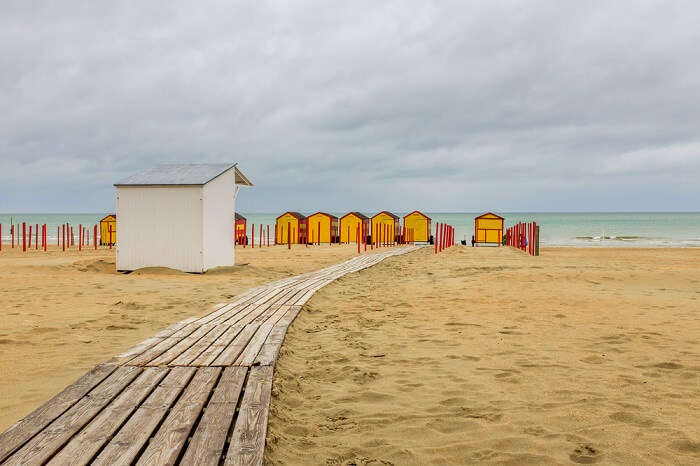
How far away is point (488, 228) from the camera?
128 feet

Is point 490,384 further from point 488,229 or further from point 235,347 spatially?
point 488,229

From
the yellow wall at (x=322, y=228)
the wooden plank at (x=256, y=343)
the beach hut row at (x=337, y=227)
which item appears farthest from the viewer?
the yellow wall at (x=322, y=228)

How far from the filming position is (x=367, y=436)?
3.51 meters

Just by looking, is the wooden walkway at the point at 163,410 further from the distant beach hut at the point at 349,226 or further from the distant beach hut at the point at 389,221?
the distant beach hut at the point at 349,226

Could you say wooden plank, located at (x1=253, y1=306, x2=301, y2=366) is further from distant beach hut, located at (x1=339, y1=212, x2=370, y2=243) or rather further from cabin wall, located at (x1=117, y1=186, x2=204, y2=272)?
distant beach hut, located at (x1=339, y1=212, x2=370, y2=243)

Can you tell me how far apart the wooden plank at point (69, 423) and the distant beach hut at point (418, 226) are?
3861 centimetres

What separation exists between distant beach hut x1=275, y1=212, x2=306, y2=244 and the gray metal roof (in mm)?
24568

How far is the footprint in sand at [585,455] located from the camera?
121 inches

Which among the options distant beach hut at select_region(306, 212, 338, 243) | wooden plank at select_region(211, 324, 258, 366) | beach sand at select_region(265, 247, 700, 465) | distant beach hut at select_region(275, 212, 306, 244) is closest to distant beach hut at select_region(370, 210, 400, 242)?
distant beach hut at select_region(306, 212, 338, 243)

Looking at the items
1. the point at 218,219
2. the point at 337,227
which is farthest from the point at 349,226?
the point at 218,219

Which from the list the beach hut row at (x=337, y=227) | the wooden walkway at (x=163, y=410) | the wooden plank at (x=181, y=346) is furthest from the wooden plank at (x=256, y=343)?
the beach hut row at (x=337, y=227)

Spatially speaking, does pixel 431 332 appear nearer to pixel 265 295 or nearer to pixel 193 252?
pixel 265 295

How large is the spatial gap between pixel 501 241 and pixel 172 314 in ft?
113

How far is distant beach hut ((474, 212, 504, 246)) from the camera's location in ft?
127
